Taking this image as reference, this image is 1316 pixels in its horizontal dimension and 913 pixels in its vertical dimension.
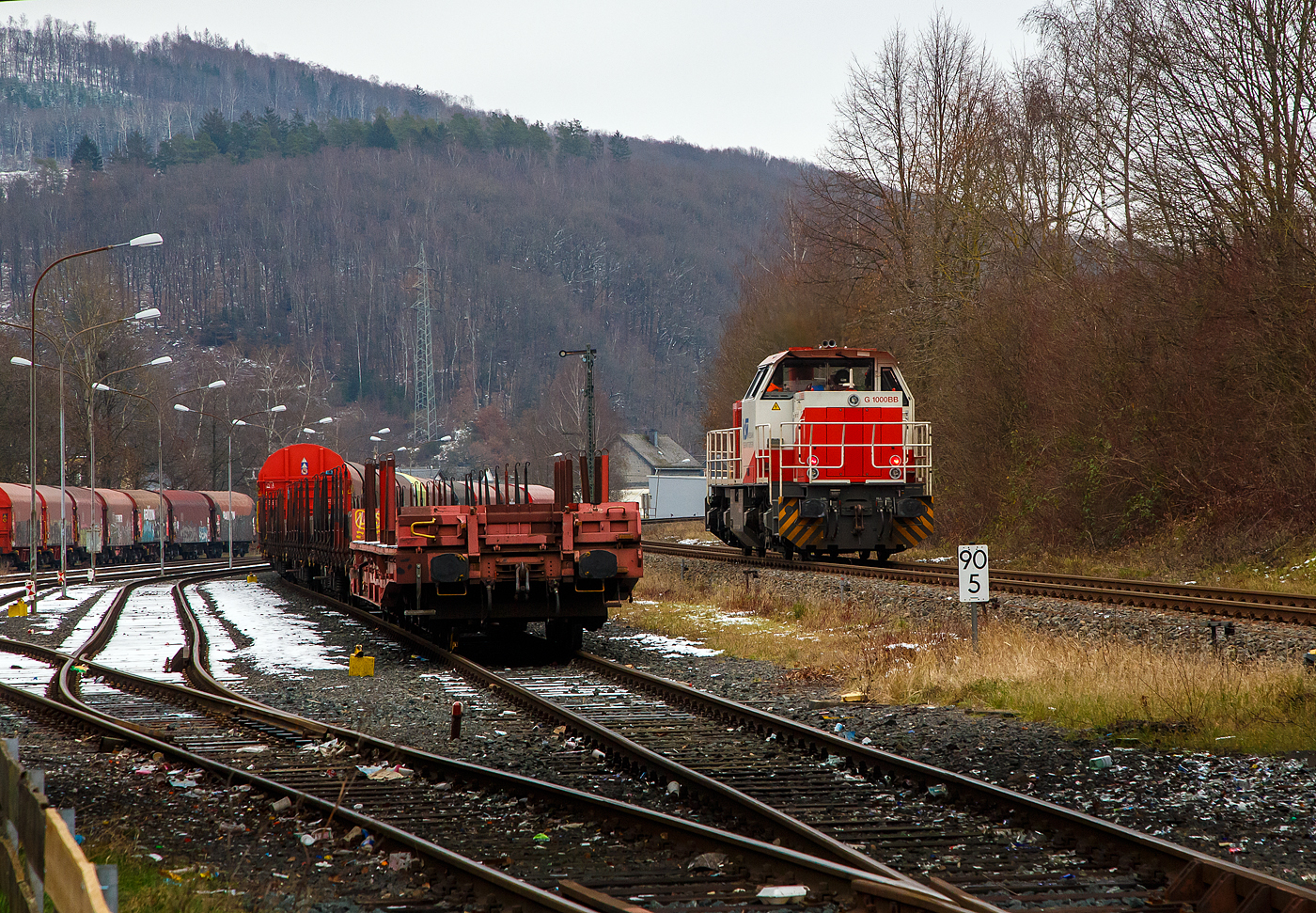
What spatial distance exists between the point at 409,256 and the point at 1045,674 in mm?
141984

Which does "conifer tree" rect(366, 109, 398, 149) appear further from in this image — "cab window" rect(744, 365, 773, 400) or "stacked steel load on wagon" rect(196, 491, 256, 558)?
"cab window" rect(744, 365, 773, 400)

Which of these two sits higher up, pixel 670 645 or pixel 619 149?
pixel 619 149

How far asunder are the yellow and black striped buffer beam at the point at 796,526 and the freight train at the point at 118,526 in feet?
64.2

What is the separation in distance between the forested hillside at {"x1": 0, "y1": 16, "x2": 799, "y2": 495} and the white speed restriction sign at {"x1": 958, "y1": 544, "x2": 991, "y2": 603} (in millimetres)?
107337

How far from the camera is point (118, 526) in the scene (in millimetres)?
45562

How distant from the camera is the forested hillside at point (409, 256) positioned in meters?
134

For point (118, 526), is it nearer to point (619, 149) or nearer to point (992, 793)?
point (992, 793)

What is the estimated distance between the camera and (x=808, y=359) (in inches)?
863

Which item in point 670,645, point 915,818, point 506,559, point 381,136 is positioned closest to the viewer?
point 915,818

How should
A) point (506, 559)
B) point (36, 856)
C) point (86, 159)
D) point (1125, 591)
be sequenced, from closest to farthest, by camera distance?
point (36, 856) → point (506, 559) → point (1125, 591) → point (86, 159)

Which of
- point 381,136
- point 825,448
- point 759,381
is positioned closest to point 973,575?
point 825,448

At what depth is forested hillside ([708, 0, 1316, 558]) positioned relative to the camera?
19.7 meters

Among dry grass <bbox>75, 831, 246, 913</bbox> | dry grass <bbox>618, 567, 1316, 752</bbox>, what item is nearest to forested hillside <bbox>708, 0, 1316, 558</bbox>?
dry grass <bbox>618, 567, 1316, 752</bbox>

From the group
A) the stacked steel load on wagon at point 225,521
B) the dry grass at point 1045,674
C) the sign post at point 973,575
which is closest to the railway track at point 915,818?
the dry grass at point 1045,674
